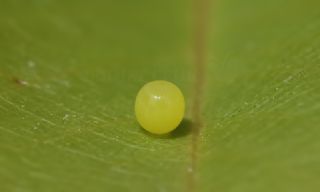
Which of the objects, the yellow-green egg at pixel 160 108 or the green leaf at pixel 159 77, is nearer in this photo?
the green leaf at pixel 159 77

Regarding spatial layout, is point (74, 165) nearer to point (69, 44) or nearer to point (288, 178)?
point (288, 178)

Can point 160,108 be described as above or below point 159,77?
above

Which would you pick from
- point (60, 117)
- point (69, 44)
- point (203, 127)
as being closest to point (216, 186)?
point (203, 127)

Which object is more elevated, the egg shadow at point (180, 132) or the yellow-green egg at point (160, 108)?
the yellow-green egg at point (160, 108)

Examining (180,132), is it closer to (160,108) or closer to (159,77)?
(160,108)

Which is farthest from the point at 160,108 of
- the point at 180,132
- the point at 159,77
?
the point at 159,77
